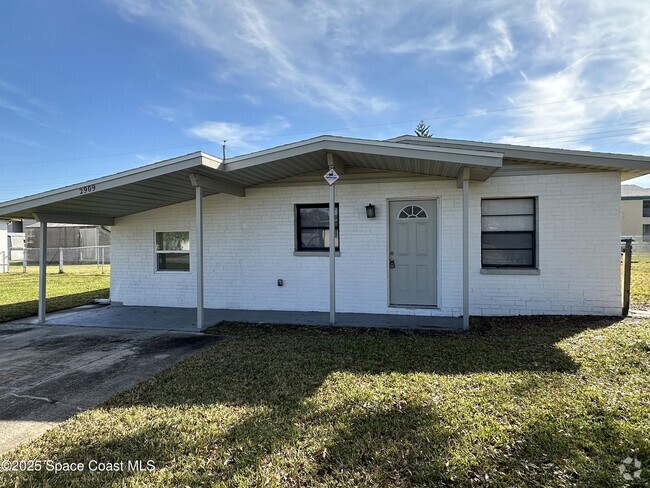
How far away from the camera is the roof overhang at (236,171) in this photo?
19.2 feet

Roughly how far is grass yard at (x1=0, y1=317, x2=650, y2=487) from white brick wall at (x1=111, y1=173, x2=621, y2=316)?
1.97 meters

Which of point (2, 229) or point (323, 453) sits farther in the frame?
point (2, 229)

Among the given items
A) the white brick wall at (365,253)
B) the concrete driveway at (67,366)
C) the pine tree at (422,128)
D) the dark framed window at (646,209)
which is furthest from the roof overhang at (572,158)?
the pine tree at (422,128)

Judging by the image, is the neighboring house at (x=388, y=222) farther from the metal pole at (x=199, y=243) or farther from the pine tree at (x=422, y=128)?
the pine tree at (x=422, y=128)

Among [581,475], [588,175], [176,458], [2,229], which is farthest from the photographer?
[2,229]

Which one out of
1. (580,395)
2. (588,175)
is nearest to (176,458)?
(580,395)

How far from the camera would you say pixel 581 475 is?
7.68ft

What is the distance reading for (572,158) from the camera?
641 centimetres

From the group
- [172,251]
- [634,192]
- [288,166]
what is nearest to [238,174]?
[288,166]

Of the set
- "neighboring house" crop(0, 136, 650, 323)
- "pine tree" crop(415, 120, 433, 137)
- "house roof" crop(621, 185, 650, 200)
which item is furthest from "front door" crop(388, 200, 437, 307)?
"pine tree" crop(415, 120, 433, 137)

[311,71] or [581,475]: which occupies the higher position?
[311,71]

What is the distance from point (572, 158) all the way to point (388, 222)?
11.3 feet

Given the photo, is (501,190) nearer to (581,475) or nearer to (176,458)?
(581,475)

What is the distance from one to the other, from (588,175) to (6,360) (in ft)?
32.7
